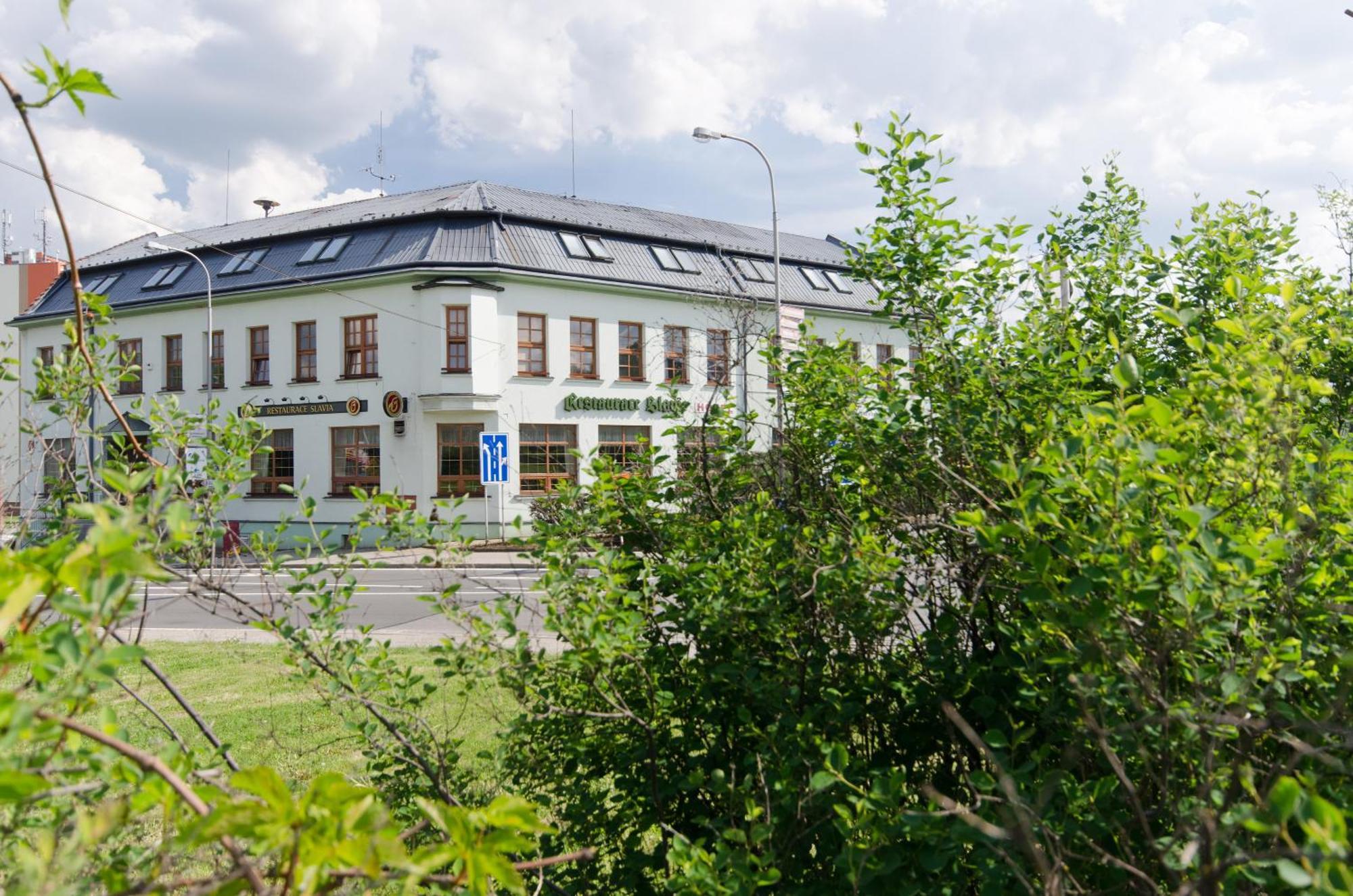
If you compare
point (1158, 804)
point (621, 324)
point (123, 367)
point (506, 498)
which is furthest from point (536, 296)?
point (1158, 804)

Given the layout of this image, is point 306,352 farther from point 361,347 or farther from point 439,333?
point 439,333

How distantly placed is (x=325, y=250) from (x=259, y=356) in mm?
3854

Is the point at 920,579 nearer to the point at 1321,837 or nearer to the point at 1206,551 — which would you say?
the point at 1206,551

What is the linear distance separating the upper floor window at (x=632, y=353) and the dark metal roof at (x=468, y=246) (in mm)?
1387

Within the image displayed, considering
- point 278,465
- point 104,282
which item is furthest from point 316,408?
point 104,282

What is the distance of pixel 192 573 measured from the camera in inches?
113

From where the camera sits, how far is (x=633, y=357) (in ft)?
96.0

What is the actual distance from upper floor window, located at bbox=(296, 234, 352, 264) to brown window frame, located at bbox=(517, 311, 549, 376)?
6171 mm

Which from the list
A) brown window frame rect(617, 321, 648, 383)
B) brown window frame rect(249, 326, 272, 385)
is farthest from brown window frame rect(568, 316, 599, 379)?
brown window frame rect(249, 326, 272, 385)

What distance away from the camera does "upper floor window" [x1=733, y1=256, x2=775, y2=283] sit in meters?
32.0

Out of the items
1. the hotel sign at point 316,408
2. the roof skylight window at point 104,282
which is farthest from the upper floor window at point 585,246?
the roof skylight window at point 104,282

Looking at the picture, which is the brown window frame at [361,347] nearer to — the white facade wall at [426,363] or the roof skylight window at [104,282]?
the white facade wall at [426,363]

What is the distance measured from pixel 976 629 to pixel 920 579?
0.22 metres

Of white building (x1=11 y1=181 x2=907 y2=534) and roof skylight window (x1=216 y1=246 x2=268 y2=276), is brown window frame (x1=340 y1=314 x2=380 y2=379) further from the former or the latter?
roof skylight window (x1=216 y1=246 x2=268 y2=276)
